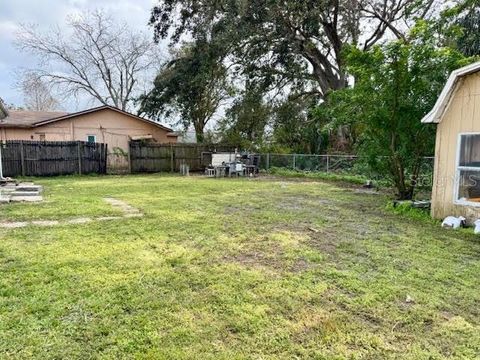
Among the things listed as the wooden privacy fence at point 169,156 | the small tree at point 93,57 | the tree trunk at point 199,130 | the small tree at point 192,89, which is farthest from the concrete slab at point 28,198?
the small tree at point 93,57

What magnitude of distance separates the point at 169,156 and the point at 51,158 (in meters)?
5.20

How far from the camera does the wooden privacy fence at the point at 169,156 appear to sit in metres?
16.5

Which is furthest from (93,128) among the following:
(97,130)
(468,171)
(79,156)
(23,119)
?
(468,171)

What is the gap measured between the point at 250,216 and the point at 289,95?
1400cm

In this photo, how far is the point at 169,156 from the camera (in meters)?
17.1

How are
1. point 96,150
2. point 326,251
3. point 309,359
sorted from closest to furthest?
point 309,359
point 326,251
point 96,150

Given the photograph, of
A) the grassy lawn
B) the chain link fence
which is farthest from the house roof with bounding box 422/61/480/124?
the chain link fence

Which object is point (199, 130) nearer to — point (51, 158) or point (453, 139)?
point (51, 158)

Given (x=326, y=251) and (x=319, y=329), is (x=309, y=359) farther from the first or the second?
(x=326, y=251)

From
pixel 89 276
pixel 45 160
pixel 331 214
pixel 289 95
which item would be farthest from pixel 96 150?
pixel 89 276

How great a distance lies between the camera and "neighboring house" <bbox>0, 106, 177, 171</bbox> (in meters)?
16.7

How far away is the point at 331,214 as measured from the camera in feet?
21.3

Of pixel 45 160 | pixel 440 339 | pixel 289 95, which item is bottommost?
pixel 440 339

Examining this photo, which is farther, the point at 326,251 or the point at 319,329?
the point at 326,251
